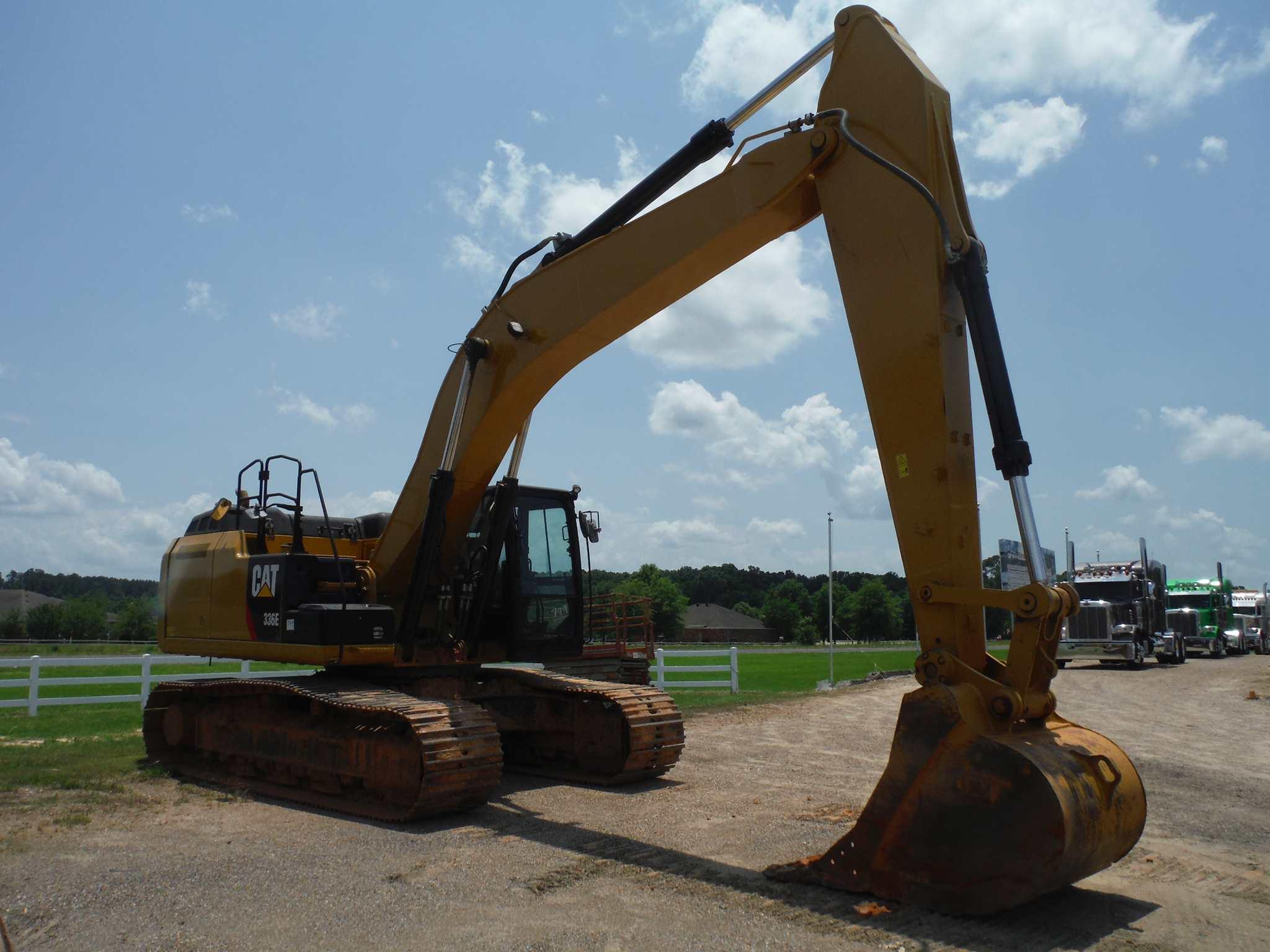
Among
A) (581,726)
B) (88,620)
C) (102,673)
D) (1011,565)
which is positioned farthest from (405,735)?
(88,620)

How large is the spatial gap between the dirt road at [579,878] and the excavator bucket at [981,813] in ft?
0.65

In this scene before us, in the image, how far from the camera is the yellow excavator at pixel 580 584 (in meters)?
5.39

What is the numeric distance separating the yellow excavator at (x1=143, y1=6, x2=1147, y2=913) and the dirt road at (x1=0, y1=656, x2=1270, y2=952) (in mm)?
370

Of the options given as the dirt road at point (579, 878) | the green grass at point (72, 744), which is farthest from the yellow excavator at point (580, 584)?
the green grass at point (72, 744)

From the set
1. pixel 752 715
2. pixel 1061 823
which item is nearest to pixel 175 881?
pixel 1061 823

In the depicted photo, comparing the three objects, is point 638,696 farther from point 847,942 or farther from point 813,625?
point 813,625

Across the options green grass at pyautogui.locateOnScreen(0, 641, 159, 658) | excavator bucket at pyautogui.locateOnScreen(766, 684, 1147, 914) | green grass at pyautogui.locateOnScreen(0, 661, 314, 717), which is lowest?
green grass at pyautogui.locateOnScreen(0, 641, 159, 658)

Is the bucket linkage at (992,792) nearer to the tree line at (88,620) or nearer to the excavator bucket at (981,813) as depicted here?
the excavator bucket at (981,813)

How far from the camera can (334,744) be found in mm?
8844

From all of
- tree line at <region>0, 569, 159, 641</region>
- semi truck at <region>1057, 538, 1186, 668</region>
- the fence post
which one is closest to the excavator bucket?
the fence post

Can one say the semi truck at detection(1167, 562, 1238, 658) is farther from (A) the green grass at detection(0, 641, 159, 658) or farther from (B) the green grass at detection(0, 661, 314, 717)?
(A) the green grass at detection(0, 641, 159, 658)

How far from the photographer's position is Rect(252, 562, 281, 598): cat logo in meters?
9.38

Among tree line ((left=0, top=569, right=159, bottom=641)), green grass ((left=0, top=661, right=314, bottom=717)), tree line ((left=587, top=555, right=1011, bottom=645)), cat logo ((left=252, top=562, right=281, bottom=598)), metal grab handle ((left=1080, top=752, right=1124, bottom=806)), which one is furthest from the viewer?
tree line ((left=587, top=555, right=1011, bottom=645))

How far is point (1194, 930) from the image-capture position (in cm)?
521
